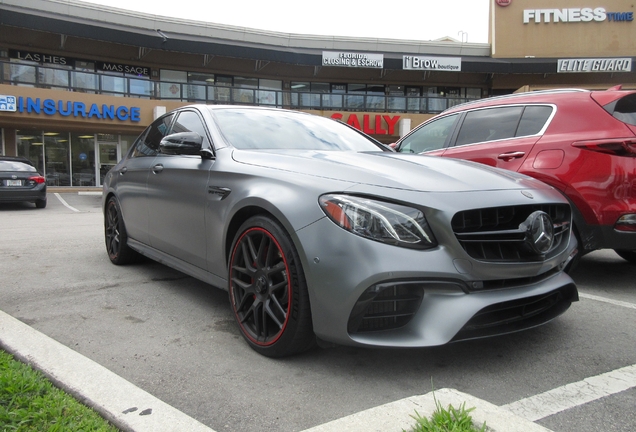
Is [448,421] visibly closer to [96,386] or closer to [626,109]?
[96,386]

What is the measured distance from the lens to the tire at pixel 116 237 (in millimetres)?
4829

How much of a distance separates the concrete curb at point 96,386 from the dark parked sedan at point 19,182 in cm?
1223

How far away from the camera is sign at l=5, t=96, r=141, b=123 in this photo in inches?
727

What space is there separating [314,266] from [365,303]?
30cm

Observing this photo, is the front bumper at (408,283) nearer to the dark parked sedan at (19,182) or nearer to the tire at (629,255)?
the tire at (629,255)

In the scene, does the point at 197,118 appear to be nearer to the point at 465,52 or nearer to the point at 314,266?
the point at 314,266

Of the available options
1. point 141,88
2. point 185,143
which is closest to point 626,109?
point 185,143

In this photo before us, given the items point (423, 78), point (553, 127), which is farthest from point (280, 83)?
point (553, 127)

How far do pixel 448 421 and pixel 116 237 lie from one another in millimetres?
4136

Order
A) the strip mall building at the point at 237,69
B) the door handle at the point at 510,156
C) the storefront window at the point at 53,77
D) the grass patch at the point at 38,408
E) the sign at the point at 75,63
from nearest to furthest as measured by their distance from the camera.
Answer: the grass patch at the point at 38,408 → the door handle at the point at 510,156 → the storefront window at the point at 53,77 → the strip mall building at the point at 237,69 → the sign at the point at 75,63

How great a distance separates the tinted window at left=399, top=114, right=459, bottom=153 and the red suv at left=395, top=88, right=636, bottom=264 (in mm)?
620

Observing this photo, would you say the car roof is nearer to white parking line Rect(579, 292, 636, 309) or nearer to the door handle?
the door handle

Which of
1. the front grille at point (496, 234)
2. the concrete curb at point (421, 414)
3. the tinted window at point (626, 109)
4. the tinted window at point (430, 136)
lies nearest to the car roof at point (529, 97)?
the tinted window at point (430, 136)

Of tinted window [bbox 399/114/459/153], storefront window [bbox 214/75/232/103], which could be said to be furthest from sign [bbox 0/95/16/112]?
tinted window [bbox 399/114/459/153]
